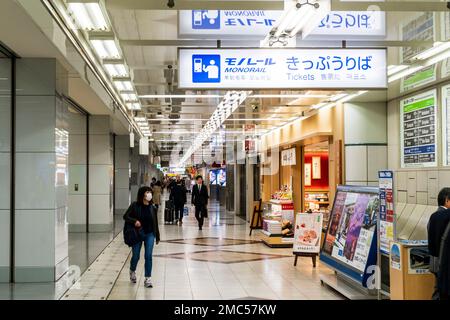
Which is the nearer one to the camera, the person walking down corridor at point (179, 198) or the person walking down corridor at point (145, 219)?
the person walking down corridor at point (145, 219)

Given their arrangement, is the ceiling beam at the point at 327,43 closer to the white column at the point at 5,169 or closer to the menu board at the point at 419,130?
the menu board at the point at 419,130

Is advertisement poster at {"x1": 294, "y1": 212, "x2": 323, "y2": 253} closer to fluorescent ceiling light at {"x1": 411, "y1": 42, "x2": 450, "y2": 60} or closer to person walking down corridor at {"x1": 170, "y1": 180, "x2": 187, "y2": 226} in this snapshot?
fluorescent ceiling light at {"x1": 411, "y1": 42, "x2": 450, "y2": 60}

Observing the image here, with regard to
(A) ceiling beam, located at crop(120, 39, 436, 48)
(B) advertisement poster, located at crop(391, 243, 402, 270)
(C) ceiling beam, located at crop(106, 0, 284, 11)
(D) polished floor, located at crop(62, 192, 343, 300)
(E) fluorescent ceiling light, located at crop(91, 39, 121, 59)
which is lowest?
(D) polished floor, located at crop(62, 192, 343, 300)

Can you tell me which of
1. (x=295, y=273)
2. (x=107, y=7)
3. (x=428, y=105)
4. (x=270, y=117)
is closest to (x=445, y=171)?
(x=428, y=105)

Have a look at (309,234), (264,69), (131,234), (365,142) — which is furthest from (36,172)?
(365,142)

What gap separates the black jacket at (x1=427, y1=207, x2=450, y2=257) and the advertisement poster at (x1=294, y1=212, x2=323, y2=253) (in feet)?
12.6

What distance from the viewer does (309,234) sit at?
9367 millimetres

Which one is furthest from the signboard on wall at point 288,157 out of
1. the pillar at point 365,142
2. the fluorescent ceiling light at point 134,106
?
the fluorescent ceiling light at point 134,106

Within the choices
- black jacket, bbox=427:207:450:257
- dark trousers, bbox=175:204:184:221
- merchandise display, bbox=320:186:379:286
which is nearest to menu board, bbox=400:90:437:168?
merchandise display, bbox=320:186:379:286

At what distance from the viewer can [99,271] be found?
8.41 metres

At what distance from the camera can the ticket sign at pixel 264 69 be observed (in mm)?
5695

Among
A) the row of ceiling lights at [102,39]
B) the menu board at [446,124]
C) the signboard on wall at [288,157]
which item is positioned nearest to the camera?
the row of ceiling lights at [102,39]

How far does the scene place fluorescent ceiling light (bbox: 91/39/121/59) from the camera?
6930 millimetres

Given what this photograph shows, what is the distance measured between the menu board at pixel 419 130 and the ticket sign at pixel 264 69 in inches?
122
